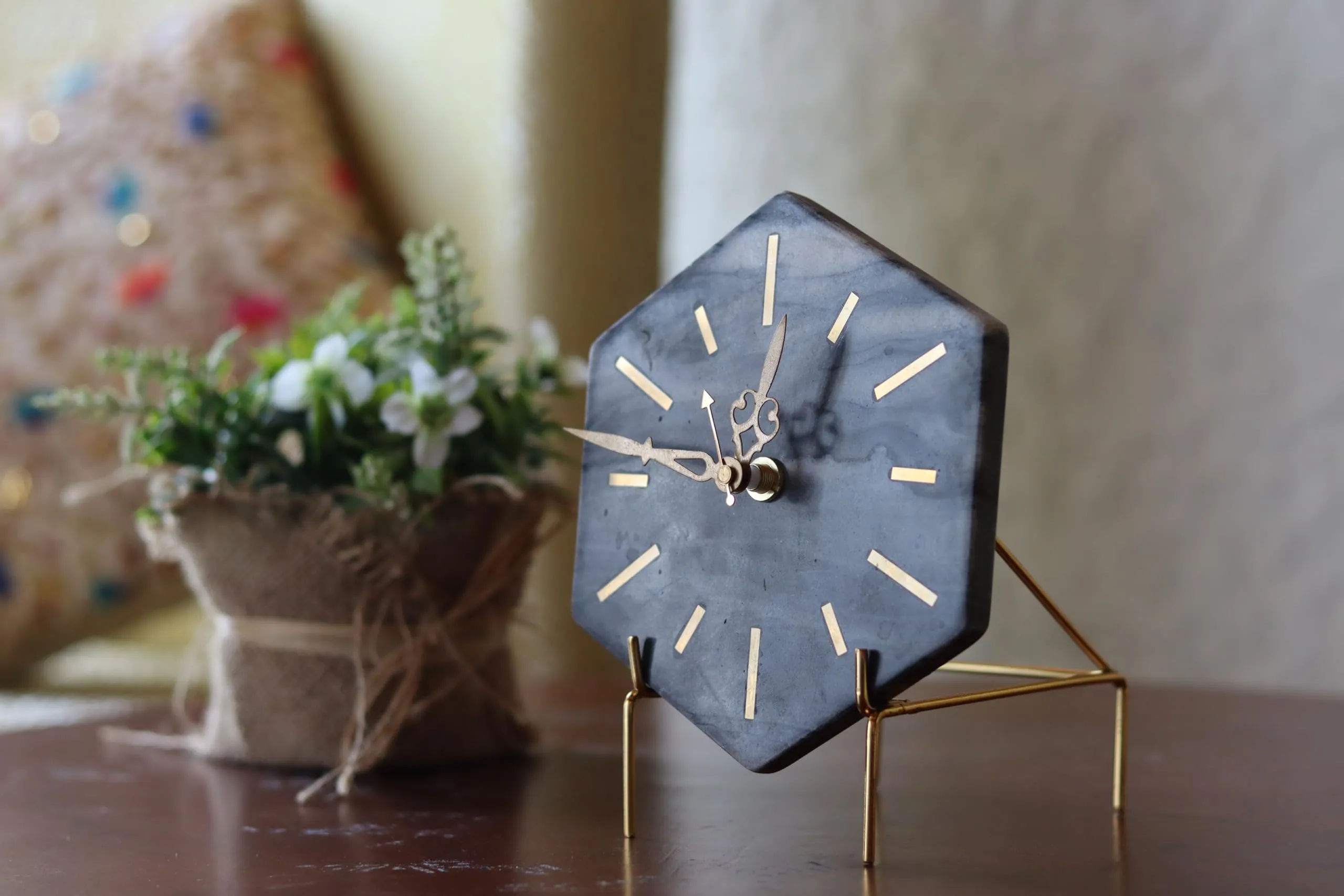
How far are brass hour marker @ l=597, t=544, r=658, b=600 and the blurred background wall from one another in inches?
32.4

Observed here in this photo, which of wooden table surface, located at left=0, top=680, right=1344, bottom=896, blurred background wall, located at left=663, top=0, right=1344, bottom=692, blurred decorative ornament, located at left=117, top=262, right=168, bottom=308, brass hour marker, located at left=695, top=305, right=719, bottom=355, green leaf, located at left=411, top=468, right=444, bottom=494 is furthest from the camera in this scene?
blurred decorative ornament, located at left=117, top=262, right=168, bottom=308

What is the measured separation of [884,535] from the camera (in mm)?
546

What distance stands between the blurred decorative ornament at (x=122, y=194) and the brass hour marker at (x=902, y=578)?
113cm

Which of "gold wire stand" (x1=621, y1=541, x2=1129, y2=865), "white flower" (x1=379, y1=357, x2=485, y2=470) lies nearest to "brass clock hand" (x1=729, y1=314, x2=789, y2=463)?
"gold wire stand" (x1=621, y1=541, x2=1129, y2=865)

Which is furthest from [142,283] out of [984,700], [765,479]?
[984,700]

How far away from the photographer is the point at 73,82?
5.01 feet

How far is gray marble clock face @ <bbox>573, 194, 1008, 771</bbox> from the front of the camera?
0.53m

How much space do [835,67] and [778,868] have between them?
44.6 inches

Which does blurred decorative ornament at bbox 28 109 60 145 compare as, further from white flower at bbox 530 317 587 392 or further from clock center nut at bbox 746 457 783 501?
clock center nut at bbox 746 457 783 501

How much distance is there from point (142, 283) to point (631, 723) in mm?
953

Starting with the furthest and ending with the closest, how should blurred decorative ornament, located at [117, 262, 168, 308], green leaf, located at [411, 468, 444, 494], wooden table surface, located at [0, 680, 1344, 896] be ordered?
blurred decorative ornament, located at [117, 262, 168, 308] → green leaf, located at [411, 468, 444, 494] → wooden table surface, located at [0, 680, 1344, 896]

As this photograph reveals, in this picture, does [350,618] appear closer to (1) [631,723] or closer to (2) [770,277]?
(1) [631,723]

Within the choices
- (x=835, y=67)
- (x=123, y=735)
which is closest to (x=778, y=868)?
(x=123, y=735)

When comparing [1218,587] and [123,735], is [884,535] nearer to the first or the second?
[123,735]
